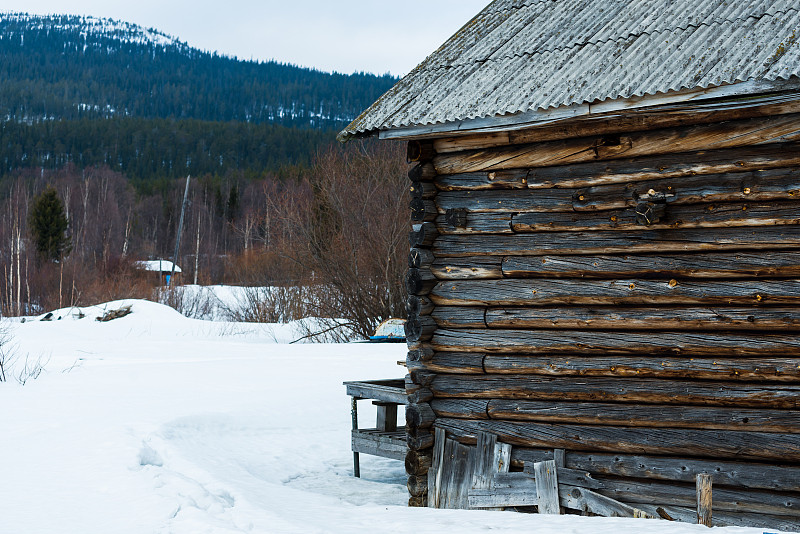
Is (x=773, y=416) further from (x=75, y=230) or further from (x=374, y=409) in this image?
(x=75, y=230)

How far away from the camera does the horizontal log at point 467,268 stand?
725 cm

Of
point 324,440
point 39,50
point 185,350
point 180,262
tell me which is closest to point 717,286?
point 324,440

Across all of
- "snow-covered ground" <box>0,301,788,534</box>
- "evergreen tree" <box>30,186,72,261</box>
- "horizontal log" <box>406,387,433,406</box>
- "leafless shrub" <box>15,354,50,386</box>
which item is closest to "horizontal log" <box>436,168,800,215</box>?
"horizontal log" <box>406,387,433,406</box>

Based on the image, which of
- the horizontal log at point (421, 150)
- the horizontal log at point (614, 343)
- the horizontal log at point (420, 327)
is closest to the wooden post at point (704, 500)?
the horizontal log at point (614, 343)

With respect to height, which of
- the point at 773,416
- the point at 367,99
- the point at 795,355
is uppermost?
the point at 367,99

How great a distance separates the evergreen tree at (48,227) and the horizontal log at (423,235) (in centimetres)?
3886

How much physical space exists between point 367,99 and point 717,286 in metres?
152

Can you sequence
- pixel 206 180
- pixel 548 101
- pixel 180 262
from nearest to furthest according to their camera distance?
pixel 548 101, pixel 180 262, pixel 206 180

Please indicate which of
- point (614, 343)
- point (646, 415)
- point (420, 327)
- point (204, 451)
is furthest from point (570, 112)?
point (204, 451)

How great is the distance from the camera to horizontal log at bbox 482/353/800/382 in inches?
233

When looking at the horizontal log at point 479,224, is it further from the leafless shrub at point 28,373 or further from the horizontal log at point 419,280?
the leafless shrub at point 28,373

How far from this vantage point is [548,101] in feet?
21.2

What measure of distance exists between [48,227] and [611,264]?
4151 centimetres

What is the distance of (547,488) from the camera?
272 inches
